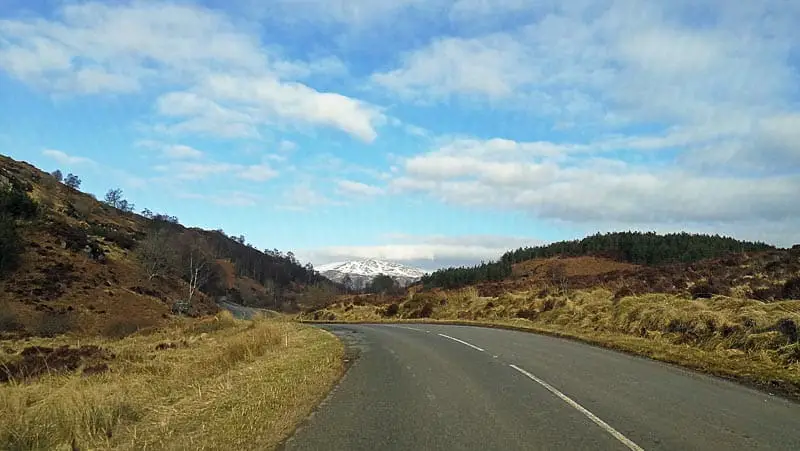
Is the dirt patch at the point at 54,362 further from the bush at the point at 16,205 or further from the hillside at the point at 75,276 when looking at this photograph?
the bush at the point at 16,205

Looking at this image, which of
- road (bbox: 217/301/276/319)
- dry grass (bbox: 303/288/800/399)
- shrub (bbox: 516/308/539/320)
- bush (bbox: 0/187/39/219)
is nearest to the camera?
dry grass (bbox: 303/288/800/399)

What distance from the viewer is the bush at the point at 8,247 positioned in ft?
175

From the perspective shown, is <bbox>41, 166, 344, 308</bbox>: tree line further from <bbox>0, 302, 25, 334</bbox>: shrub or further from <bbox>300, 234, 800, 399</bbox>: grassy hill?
<bbox>300, 234, 800, 399</bbox>: grassy hill

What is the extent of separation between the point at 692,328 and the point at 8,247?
191ft

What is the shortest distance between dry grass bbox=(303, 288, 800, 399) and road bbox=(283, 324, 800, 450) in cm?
118

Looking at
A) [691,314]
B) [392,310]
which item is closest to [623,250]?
[392,310]

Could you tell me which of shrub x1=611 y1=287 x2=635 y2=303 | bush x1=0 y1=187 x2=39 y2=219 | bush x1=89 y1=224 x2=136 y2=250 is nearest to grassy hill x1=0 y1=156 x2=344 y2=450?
bush x1=0 y1=187 x2=39 y2=219

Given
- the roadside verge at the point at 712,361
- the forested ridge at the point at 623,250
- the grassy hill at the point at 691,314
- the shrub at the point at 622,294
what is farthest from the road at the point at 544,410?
the forested ridge at the point at 623,250

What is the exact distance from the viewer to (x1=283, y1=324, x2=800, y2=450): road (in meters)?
7.01

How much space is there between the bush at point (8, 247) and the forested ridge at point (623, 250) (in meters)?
51.3

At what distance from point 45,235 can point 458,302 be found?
5025 cm

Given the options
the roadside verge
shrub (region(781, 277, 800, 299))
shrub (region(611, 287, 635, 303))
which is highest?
shrub (region(781, 277, 800, 299))

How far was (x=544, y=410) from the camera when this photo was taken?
873 cm

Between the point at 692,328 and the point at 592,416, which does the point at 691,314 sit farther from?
the point at 592,416
